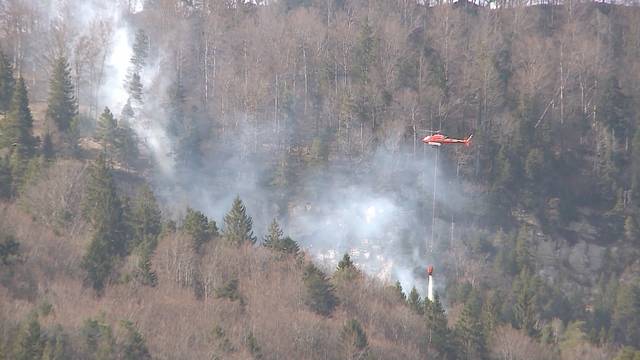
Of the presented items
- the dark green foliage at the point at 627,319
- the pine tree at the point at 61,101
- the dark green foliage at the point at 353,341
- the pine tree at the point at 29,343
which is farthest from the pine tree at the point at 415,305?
the pine tree at the point at 61,101

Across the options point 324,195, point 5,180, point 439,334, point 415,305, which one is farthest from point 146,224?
point 324,195

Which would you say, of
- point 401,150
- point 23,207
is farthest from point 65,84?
point 401,150

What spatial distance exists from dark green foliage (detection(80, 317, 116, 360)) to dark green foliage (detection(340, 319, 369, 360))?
1014cm

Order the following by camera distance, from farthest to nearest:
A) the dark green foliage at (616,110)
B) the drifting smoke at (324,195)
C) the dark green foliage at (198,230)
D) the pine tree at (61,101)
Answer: the dark green foliage at (616,110) → the drifting smoke at (324,195) → the pine tree at (61,101) → the dark green foliage at (198,230)

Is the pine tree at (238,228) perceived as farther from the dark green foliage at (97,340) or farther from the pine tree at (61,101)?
the dark green foliage at (97,340)

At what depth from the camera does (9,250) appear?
157 feet

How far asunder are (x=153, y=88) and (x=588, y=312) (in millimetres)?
29515

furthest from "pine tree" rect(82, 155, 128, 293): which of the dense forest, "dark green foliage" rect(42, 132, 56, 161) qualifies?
"dark green foliage" rect(42, 132, 56, 161)

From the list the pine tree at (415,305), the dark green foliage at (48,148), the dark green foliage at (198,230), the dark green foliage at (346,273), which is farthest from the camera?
the dark green foliage at (48,148)

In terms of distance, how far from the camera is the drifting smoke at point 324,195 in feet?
219

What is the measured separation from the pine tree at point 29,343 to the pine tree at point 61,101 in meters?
25.5

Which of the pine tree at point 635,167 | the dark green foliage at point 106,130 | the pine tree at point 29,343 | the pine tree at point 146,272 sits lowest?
the pine tree at point 29,343

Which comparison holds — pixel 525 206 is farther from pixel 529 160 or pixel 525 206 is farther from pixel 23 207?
pixel 23 207

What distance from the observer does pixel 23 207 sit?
52938 mm
